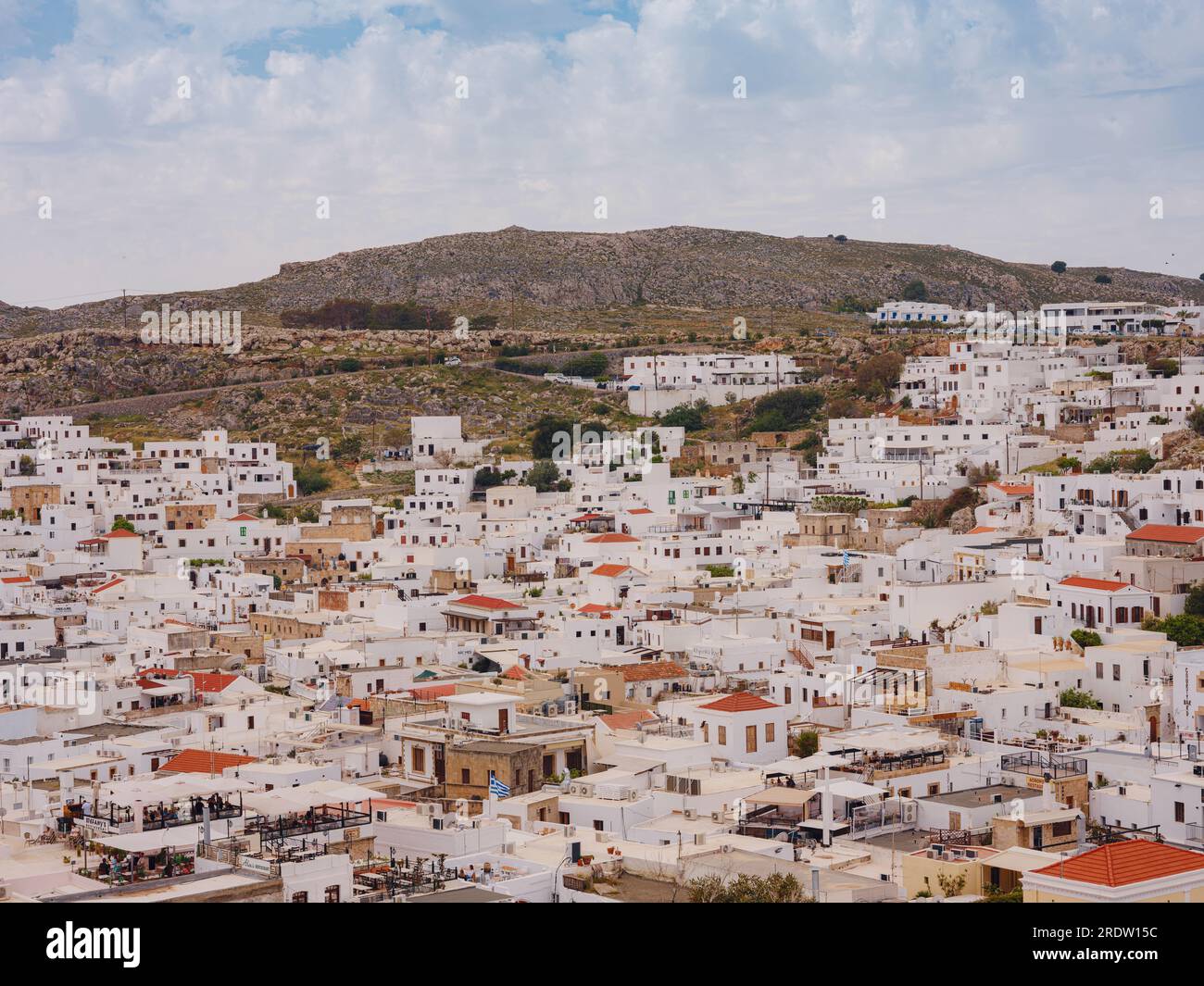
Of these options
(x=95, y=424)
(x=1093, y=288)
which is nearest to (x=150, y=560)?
(x=95, y=424)

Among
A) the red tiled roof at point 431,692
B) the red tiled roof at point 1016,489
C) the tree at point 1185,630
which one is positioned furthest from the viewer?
the red tiled roof at point 1016,489

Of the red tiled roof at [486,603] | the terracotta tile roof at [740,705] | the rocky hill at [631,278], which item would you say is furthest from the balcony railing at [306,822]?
the rocky hill at [631,278]

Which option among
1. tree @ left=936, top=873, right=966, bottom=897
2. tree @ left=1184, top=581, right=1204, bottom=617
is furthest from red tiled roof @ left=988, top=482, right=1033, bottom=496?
tree @ left=936, top=873, right=966, bottom=897

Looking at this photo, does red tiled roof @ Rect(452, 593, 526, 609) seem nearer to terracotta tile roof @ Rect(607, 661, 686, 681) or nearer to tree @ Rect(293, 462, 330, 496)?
terracotta tile roof @ Rect(607, 661, 686, 681)

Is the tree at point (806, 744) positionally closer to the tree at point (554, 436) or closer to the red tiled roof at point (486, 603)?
the red tiled roof at point (486, 603)

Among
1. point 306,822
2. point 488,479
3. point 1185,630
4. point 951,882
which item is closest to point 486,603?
point 1185,630

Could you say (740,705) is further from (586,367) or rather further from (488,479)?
(586,367)
